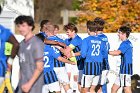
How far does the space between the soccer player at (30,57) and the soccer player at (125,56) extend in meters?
4.76

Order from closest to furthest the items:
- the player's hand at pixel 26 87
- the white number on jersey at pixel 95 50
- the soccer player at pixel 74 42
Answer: the player's hand at pixel 26 87 → the white number on jersey at pixel 95 50 → the soccer player at pixel 74 42

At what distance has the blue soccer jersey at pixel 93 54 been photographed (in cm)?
1388

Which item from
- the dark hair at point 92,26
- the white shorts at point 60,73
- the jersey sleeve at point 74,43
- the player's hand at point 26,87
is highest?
the dark hair at point 92,26

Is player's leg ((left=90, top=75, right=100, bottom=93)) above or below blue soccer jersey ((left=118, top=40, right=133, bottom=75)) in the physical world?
below

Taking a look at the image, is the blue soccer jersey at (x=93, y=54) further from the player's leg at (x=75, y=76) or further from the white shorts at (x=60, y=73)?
the player's leg at (x=75, y=76)

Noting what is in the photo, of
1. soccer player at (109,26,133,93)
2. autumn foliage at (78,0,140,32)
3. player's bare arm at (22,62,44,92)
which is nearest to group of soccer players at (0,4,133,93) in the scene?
soccer player at (109,26,133,93)

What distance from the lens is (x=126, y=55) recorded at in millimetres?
14641

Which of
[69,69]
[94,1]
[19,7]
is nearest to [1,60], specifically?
[69,69]

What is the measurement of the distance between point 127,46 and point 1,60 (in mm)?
4923

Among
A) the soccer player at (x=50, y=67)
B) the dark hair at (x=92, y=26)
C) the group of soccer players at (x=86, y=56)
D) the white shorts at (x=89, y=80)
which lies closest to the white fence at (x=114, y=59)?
Result: the group of soccer players at (x=86, y=56)

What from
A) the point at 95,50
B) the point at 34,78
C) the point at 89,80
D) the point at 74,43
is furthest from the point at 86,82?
the point at 34,78

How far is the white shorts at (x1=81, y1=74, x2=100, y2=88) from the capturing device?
14.2 m

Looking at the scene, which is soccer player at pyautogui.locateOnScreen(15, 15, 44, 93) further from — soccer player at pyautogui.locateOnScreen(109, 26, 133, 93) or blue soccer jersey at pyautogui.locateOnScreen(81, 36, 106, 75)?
soccer player at pyautogui.locateOnScreen(109, 26, 133, 93)

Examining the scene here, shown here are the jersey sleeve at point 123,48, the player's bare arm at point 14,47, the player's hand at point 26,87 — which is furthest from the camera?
the jersey sleeve at point 123,48
